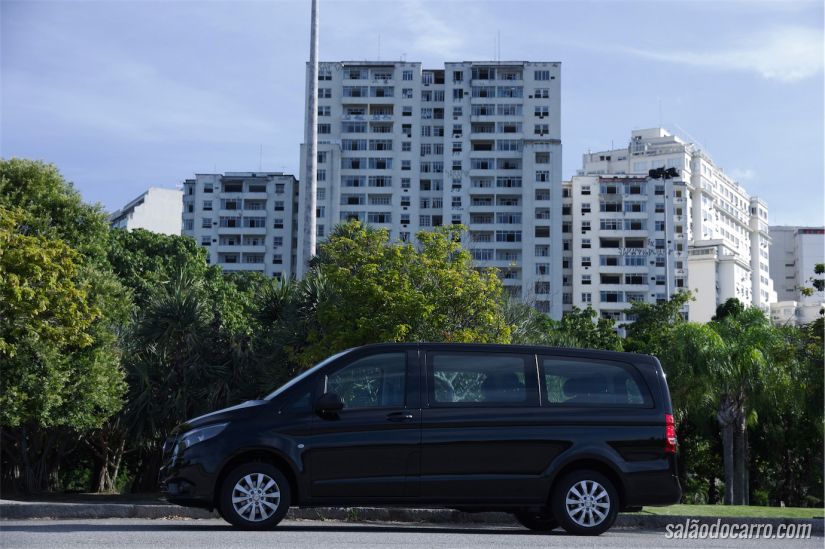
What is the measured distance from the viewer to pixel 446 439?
10688mm

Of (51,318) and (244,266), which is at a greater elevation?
(244,266)

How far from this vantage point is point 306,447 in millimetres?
10500

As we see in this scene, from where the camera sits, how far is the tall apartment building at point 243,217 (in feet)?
394

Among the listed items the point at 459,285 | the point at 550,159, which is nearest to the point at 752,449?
the point at 459,285

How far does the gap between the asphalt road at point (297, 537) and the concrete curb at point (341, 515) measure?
0.94ft

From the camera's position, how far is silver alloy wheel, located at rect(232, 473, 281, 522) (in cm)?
1045

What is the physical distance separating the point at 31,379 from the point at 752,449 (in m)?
31.3

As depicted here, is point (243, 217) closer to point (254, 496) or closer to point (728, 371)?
point (728, 371)

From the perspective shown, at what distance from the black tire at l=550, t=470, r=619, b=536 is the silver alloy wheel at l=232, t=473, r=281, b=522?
2.97m

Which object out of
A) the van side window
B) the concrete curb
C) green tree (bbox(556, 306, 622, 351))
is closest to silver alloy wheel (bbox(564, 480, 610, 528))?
the van side window

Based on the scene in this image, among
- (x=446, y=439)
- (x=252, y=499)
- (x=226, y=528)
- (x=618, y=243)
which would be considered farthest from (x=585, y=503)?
(x=618, y=243)

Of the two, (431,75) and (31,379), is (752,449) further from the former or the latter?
(431,75)

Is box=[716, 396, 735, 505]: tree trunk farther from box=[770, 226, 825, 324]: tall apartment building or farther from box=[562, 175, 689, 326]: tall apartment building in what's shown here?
box=[770, 226, 825, 324]: tall apartment building

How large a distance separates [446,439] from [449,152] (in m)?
108
